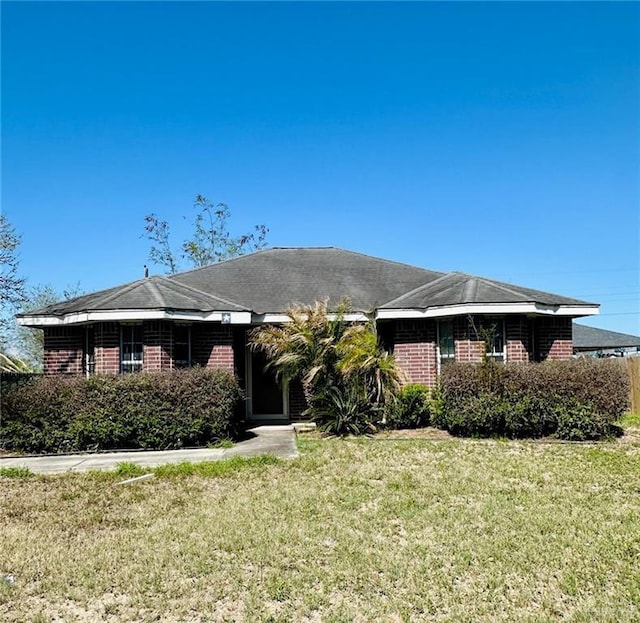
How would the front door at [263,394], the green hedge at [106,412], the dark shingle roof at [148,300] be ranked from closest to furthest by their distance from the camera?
the green hedge at [106,412] < the dark shingle roof at [148,300] < the front door at [263,394]

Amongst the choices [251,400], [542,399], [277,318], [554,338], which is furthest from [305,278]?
[542,399]

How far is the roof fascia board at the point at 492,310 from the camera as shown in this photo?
42.1ft

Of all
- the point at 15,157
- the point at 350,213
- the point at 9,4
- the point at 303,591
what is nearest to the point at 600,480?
the point at 303,591

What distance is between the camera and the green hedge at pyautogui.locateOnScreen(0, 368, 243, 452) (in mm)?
11117

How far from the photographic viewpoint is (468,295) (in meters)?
13.4

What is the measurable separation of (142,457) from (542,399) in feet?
27.5

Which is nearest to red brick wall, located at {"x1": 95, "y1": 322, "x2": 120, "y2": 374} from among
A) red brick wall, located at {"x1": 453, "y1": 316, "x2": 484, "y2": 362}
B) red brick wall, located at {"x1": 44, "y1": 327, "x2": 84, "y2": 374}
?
red brick wall, located at {"x1": 44, "y1": 327, "x2": 84, "y2": 374}

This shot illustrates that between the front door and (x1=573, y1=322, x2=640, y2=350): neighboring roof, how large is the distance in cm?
1832

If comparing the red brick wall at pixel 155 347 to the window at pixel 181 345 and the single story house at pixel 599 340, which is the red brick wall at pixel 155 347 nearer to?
the window at pixel 181 345

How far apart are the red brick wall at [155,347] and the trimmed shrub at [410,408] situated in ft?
18.1

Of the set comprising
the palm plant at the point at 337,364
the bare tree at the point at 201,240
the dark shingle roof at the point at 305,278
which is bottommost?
the palm plant at the point at 337,364

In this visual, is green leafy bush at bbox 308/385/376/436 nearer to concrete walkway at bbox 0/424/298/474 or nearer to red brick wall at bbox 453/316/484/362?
concrete walkway at bbox 0/424/298/474

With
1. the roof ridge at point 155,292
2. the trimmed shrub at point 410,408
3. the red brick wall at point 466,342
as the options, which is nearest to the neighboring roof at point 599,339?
the red brick wall at point 466,342

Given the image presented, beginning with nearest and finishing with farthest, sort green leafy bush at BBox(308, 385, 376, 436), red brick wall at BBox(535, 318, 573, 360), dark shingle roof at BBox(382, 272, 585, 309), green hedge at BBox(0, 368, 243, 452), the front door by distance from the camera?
green hedge at BBox(0, 368, 243, 452) → green leafy bush at BBox(308, 385, 376, 436) → dark shingle roof at BBox(382, 272, 585, 309) → red brick wall at BBox(535, 318, 573, 360) → the front door
